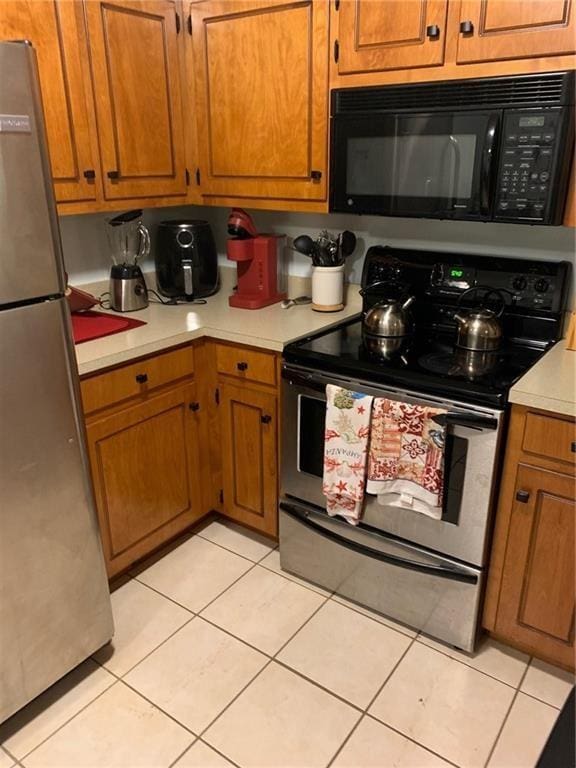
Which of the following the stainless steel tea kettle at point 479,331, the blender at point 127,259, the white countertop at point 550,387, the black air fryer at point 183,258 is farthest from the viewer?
the black air fryer at point 183,258

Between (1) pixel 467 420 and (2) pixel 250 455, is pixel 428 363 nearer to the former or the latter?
(1) pixel 467 420

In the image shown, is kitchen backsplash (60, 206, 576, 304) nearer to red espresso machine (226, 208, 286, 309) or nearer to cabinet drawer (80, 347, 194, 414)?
red espresso machine (226, 208, 286, 309)

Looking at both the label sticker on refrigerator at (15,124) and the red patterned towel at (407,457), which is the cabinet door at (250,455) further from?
the label sticker on refrigerator at (15,124)

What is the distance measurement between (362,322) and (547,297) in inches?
24.5

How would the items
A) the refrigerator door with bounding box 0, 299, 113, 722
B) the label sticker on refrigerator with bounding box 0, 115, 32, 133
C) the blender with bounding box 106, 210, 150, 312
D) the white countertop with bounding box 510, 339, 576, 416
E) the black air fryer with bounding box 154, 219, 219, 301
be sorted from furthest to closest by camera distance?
1. the black air fryer with bounding box 154, 219, 219, 301
2. the blender with bounding box 106, 210, 150, 312
3. the white countertop with bounding box 510, 339, 576, 416
4. the refrigerator door with bounding box 0, 299, 113, 722
5. the label sticker on refrigerator with bounding box 0, 115, 32, 133

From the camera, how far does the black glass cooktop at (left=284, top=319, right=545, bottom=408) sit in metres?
1.63

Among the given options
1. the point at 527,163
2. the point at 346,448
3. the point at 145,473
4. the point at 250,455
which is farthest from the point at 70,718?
the point at 527,163

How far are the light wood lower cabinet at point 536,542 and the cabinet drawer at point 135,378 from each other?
1.14m

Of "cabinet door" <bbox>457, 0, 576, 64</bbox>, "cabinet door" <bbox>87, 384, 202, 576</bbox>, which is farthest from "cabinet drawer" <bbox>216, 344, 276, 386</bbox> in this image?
"cabinet door" <bbox>457, 0, 576, 64</bbox>

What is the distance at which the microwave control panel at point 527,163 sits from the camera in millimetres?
1585

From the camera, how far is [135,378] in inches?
77.5

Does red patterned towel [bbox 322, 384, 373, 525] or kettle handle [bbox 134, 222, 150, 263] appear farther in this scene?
kettle handle [bbox 134, 222, 150, 263]

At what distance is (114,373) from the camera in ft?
6.22

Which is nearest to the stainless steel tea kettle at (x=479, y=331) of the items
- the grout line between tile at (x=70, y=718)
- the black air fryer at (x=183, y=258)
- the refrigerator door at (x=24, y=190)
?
the black air fryer at (x=183, y=258)
